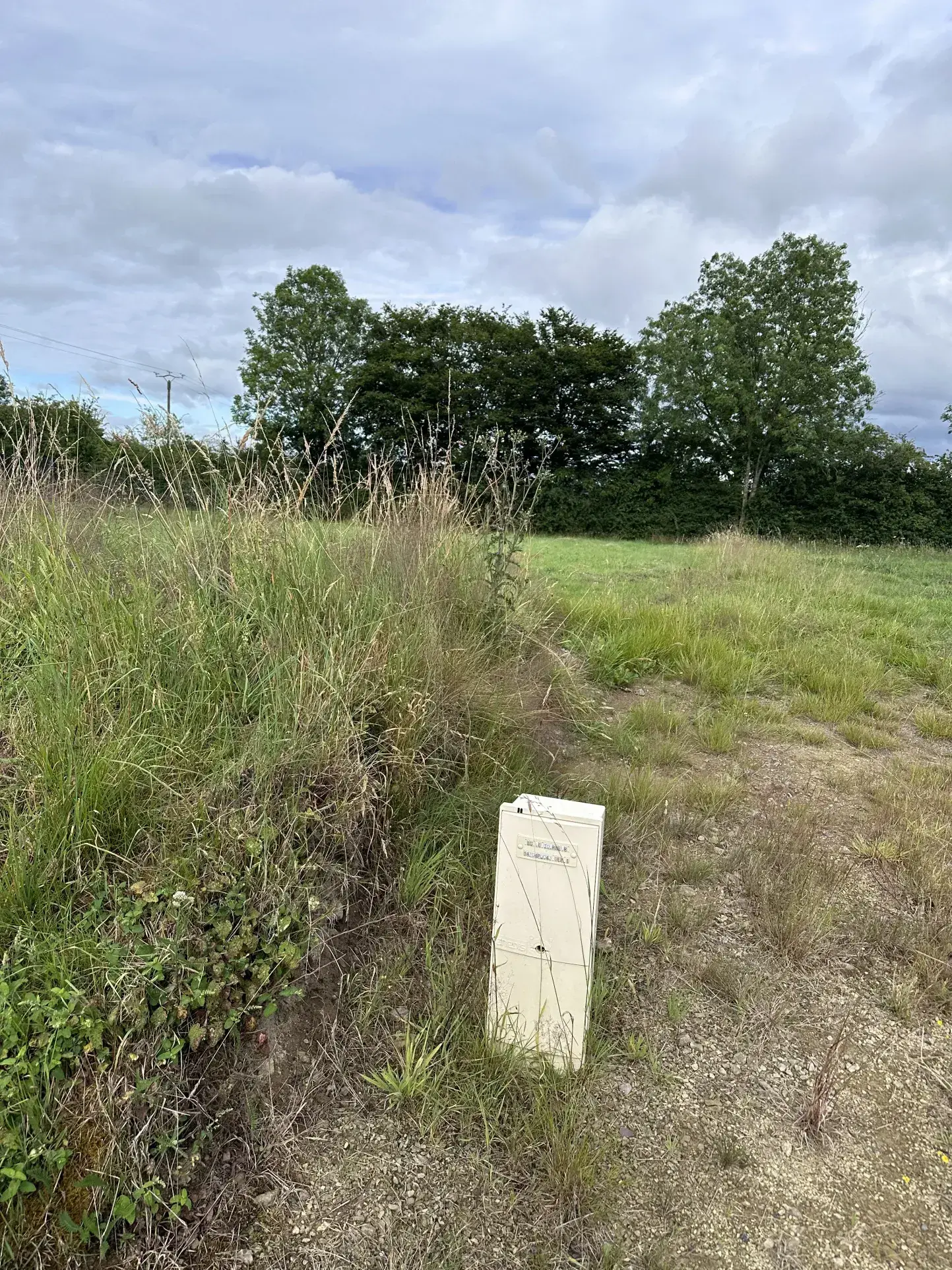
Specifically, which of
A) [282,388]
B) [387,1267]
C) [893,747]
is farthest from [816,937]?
[282,388]

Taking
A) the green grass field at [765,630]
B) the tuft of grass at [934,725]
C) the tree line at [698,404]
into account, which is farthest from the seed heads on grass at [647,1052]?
the tree line at [698,404]

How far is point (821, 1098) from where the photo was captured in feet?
5.38

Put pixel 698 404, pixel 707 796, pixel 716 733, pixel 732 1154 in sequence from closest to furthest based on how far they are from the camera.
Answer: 1. pixel 732 1154
2. pixel 707 796
3. pixel 716 733
4. pixel 698 404

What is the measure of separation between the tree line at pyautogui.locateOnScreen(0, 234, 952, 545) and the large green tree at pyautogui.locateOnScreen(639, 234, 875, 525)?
0.17ft

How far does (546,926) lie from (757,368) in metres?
27.6

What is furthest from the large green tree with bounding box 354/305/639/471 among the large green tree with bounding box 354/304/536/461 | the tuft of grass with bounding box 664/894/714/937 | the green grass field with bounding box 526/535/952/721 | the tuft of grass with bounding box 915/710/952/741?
the tuft of grass with bounding box 664/894/714/937

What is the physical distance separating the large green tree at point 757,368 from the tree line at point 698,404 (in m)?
0.05

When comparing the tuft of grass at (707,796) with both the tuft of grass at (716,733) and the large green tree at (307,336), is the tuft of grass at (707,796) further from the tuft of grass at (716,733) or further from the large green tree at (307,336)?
the large green tree at (307,336)

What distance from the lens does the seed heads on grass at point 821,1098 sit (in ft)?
5.28

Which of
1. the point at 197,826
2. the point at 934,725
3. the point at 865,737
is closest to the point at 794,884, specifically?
the point at 865,737

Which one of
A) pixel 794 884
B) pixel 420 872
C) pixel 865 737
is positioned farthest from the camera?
pixel 865 737

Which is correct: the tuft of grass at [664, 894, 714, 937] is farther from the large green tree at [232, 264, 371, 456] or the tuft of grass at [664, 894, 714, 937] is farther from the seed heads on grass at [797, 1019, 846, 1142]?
the large green tree at [232, 264, 371, 456]

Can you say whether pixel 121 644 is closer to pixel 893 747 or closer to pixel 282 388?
pixel 893 747

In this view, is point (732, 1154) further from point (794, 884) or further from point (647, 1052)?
point (794, 884)
